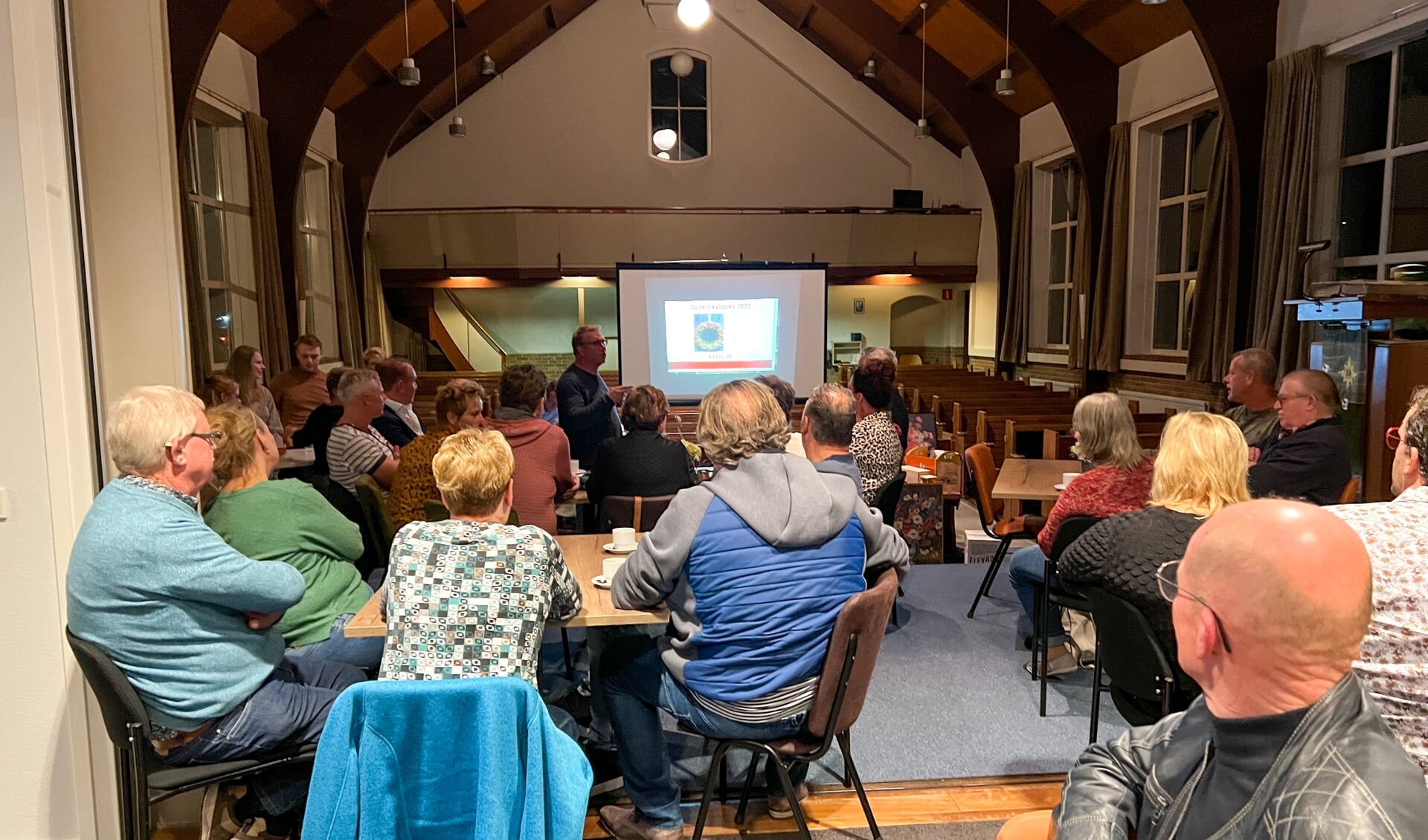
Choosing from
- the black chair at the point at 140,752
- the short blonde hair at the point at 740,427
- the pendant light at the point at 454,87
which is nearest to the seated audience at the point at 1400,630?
the short blonde hair at the point at 740,427

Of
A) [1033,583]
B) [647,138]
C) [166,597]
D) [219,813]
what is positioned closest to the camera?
[166,597]

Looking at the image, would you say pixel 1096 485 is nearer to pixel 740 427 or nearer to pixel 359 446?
pixel 740 427

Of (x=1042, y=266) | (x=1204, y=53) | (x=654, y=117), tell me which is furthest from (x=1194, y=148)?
(x=654, y=117)

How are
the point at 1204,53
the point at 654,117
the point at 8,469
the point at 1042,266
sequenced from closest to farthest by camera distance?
1. the point at 8,469
2. the point at 1204,53
3. the point at 1042,266
4. the point at 654,117

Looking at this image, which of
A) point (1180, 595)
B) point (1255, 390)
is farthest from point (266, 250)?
point (1180, 595)

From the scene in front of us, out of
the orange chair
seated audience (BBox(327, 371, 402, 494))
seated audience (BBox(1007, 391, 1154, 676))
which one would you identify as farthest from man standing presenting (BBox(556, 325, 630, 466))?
seated audience (BBox(1007, 391, 1154, 676))

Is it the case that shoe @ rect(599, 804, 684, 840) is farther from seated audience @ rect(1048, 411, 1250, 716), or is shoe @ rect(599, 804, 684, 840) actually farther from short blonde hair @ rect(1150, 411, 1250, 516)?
short blonde hair @ rect(1150, 411, 1250, 516)

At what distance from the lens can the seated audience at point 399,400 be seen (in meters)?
4.82

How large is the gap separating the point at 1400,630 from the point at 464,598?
181cm

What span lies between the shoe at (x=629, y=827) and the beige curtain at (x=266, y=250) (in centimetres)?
649

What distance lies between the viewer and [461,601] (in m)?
1.96

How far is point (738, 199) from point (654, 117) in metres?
1.73

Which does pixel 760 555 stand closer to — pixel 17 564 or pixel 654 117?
pixel 17 564

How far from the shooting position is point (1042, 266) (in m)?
11.2
